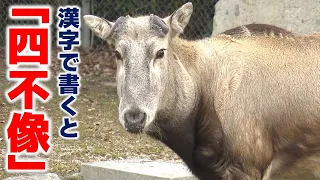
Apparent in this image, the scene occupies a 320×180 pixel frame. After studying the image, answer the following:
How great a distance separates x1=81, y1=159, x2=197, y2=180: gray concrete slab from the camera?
23.0 feet

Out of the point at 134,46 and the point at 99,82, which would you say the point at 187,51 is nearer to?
the point at 134,46

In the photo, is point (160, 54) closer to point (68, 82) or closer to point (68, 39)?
point (68, 39)

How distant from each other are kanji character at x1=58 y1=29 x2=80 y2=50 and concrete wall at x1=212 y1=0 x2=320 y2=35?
7.41 feet

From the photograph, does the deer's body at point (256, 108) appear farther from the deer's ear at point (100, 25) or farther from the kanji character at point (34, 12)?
the kanji character at point (34, 12)

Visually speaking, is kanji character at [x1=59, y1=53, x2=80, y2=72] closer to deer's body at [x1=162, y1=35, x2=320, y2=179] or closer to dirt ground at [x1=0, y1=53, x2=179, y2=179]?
dirt ground at [x1=0, y1=53, x2=179, y2=179]

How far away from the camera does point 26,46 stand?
9.09 metres

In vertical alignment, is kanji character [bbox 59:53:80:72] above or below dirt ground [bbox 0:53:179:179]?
above

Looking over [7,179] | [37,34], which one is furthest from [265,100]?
[37,34]

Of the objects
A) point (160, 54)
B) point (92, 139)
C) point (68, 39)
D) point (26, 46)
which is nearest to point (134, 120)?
point (160, 54)

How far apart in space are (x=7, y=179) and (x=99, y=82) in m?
5.62

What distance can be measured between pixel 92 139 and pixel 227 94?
4260mm

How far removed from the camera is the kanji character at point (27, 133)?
827 cm

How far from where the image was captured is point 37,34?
9.55 m

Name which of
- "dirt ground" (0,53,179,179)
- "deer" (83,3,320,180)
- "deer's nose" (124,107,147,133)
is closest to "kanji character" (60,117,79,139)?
"dirt ground" (0,53,179,179)
